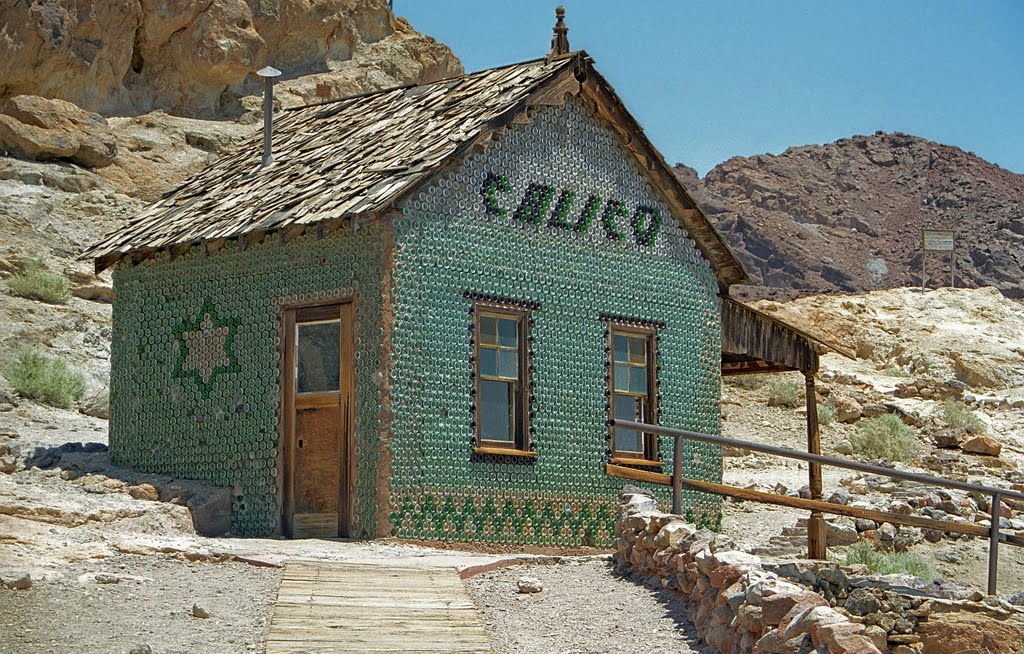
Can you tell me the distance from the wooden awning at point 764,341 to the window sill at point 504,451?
154 inches

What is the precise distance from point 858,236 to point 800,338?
182 ft

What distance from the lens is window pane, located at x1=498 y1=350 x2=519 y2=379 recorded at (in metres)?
17.6

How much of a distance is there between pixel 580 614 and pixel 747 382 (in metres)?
25.1

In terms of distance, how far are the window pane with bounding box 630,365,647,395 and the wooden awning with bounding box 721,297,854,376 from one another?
5.57 ft

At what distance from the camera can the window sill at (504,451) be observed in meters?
17.2

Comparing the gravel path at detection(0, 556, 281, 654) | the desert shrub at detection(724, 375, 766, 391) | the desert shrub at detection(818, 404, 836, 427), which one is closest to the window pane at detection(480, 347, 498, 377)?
the gravel path at detection(0, 556, 281, 654)

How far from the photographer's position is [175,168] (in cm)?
3628

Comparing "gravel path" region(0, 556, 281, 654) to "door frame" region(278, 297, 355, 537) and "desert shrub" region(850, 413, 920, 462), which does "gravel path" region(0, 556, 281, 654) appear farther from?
"desert shrub" region(850, 413, 920, 462)

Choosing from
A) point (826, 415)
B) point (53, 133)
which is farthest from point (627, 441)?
point (53, 133)

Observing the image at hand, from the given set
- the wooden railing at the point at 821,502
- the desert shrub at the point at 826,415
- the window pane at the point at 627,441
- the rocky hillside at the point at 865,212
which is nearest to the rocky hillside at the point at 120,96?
the window pane at the point at 627,441

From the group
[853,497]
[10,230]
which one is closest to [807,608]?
[853,497]

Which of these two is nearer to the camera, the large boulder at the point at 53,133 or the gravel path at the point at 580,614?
the gravel path at the point at 580,614

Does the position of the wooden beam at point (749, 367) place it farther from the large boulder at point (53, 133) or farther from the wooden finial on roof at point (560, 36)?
the large boulder at point (53, 133)

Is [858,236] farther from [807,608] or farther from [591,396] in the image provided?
[807,608]
